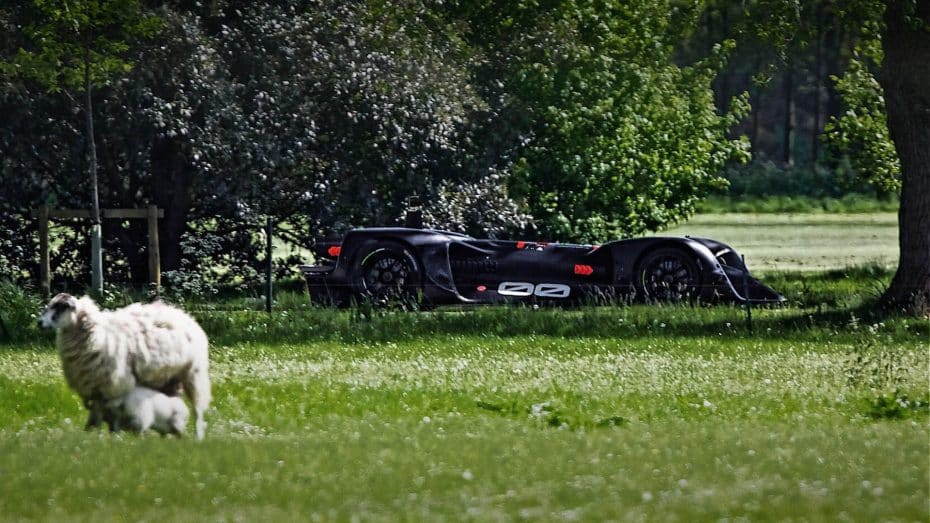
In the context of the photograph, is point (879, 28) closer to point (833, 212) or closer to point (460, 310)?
point (460, 310)

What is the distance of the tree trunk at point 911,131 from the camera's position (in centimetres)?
2370

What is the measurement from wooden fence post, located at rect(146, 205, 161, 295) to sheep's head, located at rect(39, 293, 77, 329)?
12567mm

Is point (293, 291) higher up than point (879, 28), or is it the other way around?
point (879, 28)

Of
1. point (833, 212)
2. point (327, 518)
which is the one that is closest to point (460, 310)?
point (327, 518)

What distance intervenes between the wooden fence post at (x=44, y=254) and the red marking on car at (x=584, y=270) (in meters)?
8.55

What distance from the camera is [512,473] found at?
1034 centimetres

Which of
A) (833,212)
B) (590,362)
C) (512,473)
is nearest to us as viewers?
(512,473)

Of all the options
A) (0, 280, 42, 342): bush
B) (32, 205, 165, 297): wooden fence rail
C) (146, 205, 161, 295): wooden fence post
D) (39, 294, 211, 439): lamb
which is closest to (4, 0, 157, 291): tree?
(32, 205, 165, 297): wooden fence rail

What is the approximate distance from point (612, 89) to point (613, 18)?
1844 mm

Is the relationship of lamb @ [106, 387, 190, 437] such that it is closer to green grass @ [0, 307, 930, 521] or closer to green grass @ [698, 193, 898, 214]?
green grass @ [0, 307, 930, 521]

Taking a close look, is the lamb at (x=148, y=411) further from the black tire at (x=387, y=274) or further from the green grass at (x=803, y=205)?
the green grass at (x=803, y=205)

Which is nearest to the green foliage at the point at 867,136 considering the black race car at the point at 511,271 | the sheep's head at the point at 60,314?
the black race car at the point at 511,271

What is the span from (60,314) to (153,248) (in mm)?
13218

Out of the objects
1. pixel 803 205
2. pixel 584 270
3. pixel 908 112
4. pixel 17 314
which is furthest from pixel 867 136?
pixel 803 205
